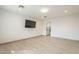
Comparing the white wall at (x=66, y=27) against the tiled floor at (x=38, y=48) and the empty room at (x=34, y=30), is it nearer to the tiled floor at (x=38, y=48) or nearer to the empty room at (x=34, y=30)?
the empty room at (x=34, y=30)

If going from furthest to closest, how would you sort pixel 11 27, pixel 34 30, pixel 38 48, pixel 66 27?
pixel 34 30 → pixel 66 27 → pixel 11 27 → pixel 38 48

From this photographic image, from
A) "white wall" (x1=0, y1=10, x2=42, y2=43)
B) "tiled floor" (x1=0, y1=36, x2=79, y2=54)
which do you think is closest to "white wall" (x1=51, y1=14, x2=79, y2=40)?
"tiled floor" (x1=0, y1=36, x2=79, y2=54)

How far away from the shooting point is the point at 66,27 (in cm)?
731

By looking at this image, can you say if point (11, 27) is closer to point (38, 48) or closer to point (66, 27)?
point (38, 48)

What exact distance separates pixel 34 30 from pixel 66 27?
2.99 meters

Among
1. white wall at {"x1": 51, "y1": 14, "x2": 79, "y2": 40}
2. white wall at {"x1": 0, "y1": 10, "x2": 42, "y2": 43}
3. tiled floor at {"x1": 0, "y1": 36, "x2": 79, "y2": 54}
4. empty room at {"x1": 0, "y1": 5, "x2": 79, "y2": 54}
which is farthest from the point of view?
white wall at {"x1": 51, "y1": 14, "x2": 79, "y2": 40}

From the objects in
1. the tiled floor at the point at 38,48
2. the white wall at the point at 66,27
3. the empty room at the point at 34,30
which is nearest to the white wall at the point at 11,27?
the empty room at the point at 34,30

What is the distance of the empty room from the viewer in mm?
3996

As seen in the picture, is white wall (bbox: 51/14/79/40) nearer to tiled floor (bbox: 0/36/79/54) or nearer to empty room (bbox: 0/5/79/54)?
empty room (bbox: 0/5/79/54)

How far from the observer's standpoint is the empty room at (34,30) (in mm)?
3996

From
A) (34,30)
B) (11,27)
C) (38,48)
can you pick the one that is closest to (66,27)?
(34,30)
